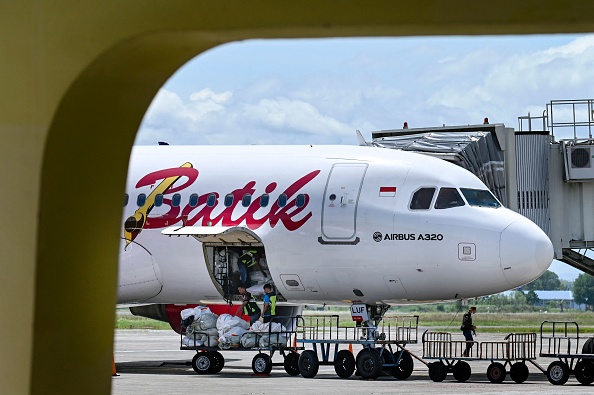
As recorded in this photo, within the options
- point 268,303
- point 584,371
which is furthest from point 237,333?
point 584,371

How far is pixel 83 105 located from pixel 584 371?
15.3 m

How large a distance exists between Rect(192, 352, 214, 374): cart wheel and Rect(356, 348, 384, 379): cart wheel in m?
3.08

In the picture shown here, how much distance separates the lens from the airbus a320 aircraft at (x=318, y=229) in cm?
1792

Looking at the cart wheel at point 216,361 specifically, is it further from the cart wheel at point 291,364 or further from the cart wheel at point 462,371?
the cart wheel at point 462,371

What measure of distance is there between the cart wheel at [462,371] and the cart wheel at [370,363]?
1.36 m

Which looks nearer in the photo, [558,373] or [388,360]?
[558,373]

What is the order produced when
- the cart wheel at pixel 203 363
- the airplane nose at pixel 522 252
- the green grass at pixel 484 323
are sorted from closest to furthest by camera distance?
the airplane nose at pixel 522 252, the cart wheel at pixel 203 363, the green grass at pixel 484 323

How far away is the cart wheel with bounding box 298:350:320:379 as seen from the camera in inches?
736

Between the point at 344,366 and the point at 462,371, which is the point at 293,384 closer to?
the point at 344,366

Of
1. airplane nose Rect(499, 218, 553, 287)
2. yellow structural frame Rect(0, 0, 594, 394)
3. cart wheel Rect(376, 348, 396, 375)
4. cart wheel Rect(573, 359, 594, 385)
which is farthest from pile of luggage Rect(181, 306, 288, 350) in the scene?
yellow structural frame Rect(0, 0, 594, 394)

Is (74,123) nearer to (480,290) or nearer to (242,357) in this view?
(480,290)

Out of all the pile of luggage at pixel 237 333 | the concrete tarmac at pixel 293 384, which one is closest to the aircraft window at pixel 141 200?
the pile of luggage at pixel 237 333

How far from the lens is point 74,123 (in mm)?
4262

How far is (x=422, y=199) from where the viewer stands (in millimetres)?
18219
